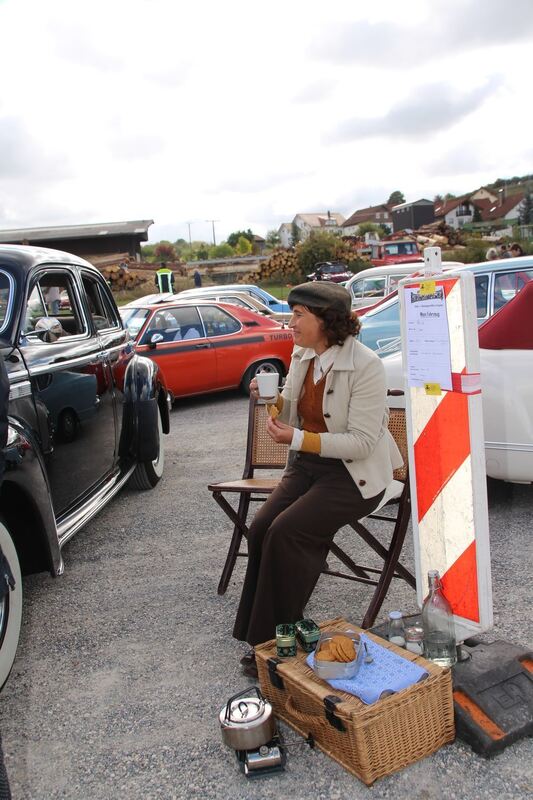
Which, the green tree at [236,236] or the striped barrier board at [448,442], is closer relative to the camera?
the striped barrier board at [448,442]

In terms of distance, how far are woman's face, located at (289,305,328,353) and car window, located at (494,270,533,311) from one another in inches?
136

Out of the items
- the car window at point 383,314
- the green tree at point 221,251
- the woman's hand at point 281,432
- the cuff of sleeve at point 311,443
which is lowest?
the cuff of sleeve at point 311,443

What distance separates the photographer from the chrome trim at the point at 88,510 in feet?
14.7

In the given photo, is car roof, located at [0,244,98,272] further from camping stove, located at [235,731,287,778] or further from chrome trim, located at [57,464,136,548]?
camping stove, located at [235,731,287,778]

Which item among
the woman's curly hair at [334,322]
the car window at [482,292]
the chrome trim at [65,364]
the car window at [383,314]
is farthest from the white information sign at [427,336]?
the car window at [383,314]

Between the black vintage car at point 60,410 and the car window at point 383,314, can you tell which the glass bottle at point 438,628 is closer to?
the black vintage car at point 60,410

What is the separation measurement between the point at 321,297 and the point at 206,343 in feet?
24.6

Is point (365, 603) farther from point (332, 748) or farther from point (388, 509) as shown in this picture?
point (388, 509)

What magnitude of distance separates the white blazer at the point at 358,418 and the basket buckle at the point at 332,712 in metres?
1.04

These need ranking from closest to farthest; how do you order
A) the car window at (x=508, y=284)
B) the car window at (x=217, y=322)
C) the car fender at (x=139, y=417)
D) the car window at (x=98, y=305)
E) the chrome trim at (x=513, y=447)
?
the chrome trim at (x=513, y=447)
the car window at (x=98, y=305)
the car fender at (x=139, y=417)
the car window at (x=508, y=284)
the car window at (x=217, y=322)

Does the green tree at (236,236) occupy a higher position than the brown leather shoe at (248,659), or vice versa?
the green tree at (236,236)

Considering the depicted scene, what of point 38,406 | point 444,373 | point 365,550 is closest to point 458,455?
point 444,373

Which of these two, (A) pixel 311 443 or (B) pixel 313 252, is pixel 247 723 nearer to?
(A) pixel 311 443

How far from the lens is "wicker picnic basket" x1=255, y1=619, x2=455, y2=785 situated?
2.74 meters
